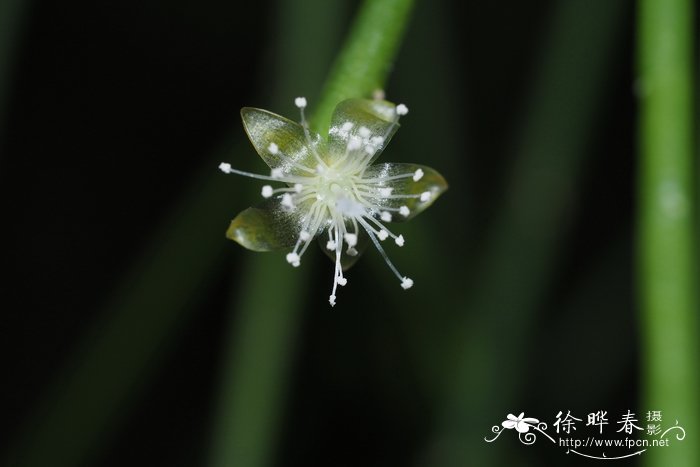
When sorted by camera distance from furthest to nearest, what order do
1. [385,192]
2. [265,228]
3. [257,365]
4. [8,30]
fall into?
[8,30]
[257,365]
[385,192]
[265,228]

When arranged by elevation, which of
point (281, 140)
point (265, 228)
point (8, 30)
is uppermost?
point (8, 30)

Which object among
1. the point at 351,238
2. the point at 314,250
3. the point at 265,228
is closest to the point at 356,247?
the point at 351,238

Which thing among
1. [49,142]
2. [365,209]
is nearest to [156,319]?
[49,142]

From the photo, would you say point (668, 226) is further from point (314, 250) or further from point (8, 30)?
point (8, 30)

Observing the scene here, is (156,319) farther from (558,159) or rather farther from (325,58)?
(558,159)

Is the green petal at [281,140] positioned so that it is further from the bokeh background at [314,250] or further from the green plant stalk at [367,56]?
the bokeh background at [314,250]

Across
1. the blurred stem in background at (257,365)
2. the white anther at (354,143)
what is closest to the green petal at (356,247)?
the white anther at (354,143)
